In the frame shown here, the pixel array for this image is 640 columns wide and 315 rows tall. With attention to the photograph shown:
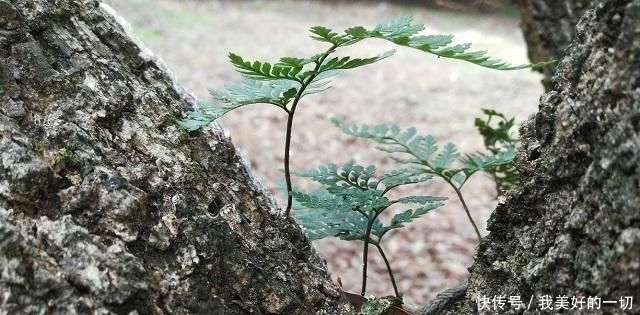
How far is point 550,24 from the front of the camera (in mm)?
1772

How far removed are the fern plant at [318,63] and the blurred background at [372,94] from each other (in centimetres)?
28

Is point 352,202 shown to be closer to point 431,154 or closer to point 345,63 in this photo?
point 345,63

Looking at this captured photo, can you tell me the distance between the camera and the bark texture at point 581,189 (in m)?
0.60

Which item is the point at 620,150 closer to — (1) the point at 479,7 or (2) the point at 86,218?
(2) the point at 86,218

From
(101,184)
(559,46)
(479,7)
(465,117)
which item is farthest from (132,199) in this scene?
(479,7)

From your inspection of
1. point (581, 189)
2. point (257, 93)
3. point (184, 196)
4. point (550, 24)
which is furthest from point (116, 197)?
point (550, 24)

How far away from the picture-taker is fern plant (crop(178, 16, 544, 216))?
0.72 meters

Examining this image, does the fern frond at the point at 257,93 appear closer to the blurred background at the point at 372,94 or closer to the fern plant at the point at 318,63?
the fern plant at the point at 318,63

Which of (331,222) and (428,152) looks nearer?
(331,222)

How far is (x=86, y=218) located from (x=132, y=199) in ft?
0.18

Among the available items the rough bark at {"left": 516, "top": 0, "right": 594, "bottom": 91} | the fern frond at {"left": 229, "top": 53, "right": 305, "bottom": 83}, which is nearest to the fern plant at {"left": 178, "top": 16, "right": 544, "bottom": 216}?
the fern frond at {"left": 229, "top": 53, "right": 305, "bottom": 83}

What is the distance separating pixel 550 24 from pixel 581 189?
1.23 m

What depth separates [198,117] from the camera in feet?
2.68

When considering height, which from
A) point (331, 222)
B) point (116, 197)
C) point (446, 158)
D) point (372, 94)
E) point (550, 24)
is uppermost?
point (372, 94)
